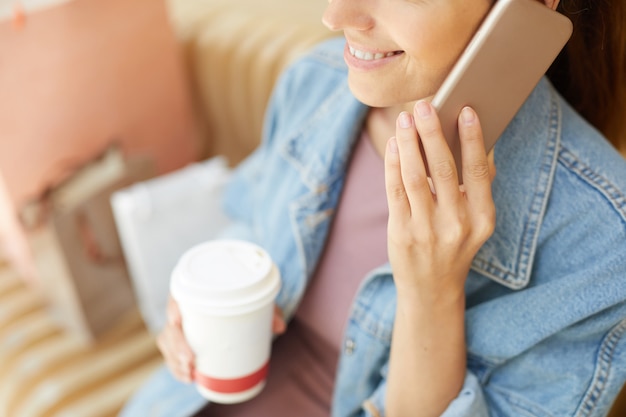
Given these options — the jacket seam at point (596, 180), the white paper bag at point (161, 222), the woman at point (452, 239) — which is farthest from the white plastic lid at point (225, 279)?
the white paper bag at point (161, 222)

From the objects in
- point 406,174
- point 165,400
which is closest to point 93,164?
point 165,400

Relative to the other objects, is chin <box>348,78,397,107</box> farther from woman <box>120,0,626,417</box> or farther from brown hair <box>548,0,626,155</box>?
brown hair <box>548,0,626,155</box>

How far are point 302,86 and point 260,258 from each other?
1.34 ft

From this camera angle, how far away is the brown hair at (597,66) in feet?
2.44

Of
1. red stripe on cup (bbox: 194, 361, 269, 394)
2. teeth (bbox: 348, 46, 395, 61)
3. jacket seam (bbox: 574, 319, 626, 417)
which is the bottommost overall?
red stripe on cup (bbox: 194, 361, 269, 394)

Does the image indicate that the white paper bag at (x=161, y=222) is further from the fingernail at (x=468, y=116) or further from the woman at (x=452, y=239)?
the fingernail at (x=468, y=116)

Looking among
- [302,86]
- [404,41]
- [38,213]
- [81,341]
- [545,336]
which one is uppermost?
[404,41]

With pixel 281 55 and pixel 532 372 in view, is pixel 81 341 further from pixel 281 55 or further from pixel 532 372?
pixel 532 372

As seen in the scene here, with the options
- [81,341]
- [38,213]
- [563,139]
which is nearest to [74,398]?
[81,341]

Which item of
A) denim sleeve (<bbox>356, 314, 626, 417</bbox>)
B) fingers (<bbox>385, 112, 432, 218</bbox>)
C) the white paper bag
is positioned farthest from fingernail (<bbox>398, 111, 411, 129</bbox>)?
the white paper bag

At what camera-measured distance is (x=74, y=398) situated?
47.3 inches

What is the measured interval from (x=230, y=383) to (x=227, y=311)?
156 mm

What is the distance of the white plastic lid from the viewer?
75 cm

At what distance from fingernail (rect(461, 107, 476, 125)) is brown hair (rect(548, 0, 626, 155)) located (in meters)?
0.20
